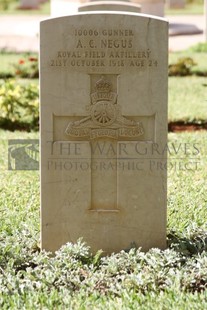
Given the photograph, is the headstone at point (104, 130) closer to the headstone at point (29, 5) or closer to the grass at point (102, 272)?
the grass at point (102, 272)

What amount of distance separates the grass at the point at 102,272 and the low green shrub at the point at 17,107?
3579mm

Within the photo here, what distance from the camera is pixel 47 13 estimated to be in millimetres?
27766

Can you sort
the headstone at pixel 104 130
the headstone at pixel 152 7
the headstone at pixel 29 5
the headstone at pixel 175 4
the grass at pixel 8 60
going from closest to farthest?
the headstone at pixel 104 130
the grass at pixel 8 60
the headstone at pixel 152 7
the headstone at pixel 29 5
the headstone at pixel 175 4

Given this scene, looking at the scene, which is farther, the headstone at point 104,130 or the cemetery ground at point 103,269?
the headstone at point 104,130

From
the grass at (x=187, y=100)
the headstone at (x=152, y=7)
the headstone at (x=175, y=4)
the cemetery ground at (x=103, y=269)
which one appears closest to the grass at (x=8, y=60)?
the grass at (x=187, y=100)

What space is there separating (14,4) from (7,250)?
30.9 m

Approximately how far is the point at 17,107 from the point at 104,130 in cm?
458

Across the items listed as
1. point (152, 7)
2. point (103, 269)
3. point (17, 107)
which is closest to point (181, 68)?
point (17, 107)

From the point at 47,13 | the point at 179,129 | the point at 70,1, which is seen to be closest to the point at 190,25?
the point at 70,1

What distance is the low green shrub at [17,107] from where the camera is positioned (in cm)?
906

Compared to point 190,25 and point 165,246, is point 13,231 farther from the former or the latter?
point 190,25

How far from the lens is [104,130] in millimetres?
4816

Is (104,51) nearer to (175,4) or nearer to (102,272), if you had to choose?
(102,272)

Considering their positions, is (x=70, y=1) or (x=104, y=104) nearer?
(x=104, y=104)
